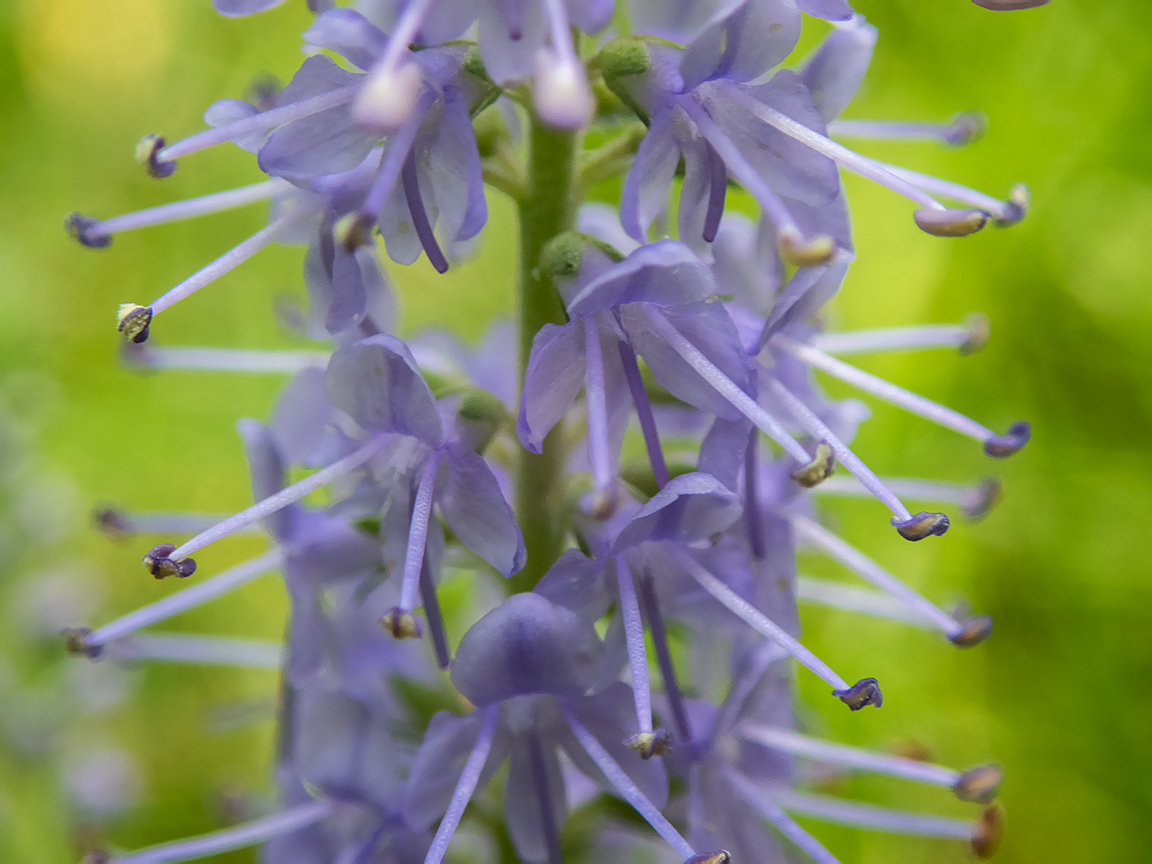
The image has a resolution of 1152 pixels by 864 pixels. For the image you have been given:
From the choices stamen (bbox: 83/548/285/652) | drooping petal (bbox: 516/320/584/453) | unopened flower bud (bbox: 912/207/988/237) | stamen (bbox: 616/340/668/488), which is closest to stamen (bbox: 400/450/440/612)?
drooping petal (bbox: 516/320/584/453)

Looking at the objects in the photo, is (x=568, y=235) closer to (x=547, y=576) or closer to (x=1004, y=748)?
(x=547, y=576)

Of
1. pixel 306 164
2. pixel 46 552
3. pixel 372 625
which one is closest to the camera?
pixel 306 164

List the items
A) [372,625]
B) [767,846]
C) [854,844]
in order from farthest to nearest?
[854,844]
[372,625]
[767,846]

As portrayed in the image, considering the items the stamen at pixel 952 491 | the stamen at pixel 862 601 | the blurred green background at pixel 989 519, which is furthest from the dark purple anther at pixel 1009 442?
the blurred green background at pixel 989 519

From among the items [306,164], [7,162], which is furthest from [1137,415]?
[7,162]

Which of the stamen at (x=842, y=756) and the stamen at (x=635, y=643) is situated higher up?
the stamen at (x=635, y=643)

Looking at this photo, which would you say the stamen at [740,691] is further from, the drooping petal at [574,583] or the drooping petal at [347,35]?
the drooping petal at [347,35]

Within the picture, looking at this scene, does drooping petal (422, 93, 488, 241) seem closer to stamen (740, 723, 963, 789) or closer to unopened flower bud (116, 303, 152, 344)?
unopened flower bud (116, 303, 152, 344)
